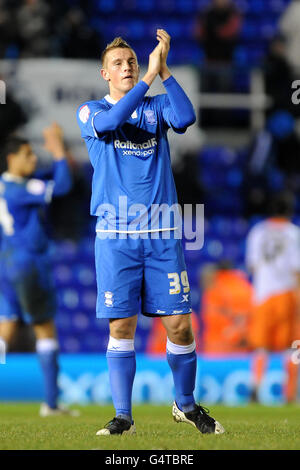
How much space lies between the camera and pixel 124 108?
14.0ft

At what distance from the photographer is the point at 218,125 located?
506 inches

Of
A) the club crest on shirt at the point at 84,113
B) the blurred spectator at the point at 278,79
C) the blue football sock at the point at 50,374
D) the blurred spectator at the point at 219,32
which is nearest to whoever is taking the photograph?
the club crest on shirt at the point at 84,113

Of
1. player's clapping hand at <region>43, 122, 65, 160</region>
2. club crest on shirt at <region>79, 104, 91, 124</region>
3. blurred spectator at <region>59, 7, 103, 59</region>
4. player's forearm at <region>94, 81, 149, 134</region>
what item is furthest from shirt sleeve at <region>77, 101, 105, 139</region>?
blurred spectator at <region>59, 7, 103, 59</region>

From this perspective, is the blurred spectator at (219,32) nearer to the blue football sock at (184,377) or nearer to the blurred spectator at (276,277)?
the blurred spectator at (276,277)

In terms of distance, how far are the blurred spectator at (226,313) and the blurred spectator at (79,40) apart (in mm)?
3823

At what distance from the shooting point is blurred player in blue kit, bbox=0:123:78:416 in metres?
7.00

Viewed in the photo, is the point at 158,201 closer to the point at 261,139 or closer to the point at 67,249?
the point at 67,249

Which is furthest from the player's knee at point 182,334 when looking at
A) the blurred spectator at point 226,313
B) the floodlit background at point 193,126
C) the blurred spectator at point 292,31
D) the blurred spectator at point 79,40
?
the blurred spectator at point 292,31

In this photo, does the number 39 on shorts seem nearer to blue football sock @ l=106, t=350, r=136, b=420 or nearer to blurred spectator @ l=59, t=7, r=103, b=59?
blue football sock @ l=106, t=350, r=136, b=420

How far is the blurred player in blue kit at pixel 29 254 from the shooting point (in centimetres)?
700

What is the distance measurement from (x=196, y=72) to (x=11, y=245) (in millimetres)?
5727

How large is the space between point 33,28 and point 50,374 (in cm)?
661

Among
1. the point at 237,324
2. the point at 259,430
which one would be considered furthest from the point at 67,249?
the point at 259,430

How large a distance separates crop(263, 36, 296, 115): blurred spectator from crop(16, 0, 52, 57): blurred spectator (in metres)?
3.12
